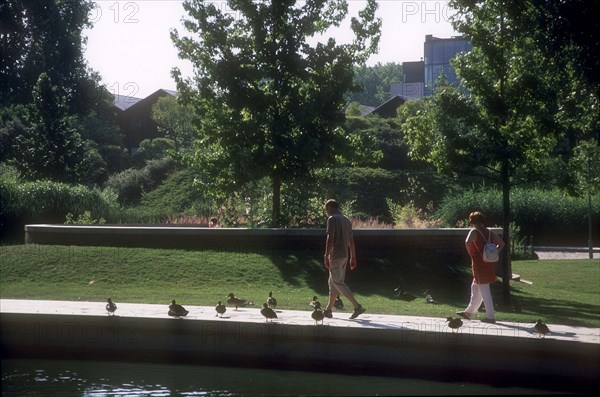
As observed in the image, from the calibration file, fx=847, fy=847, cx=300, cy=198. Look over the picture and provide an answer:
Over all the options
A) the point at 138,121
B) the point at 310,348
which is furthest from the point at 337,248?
the point at 138,121

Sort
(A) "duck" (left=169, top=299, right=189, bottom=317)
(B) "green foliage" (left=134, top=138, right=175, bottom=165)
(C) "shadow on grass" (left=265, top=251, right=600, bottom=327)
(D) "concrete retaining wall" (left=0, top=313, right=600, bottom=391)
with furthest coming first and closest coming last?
1. (B) "green foliage" (left=134, top=138, right=175, bottom=165)
2. (C) "shadow on grass" (left=265, top=251, right=600, bottom=327)
3. (A) "duck" (left=169, top=299, right=189, bottom=317)
4. (D) "concrete retaining wall" (left=0, top=313, right=600, bottom=391)

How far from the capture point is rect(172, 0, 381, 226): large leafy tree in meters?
22.3

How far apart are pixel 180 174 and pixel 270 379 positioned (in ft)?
107

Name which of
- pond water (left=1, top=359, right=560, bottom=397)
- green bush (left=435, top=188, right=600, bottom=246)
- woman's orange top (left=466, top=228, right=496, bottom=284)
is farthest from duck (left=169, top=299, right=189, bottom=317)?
green bush (left=435, top=188, right=600, bottom=246)

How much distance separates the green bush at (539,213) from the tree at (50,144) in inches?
688

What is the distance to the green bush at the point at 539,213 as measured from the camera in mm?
38656

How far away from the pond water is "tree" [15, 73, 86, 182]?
95.0 feet

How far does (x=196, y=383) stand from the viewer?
10922 millimetres

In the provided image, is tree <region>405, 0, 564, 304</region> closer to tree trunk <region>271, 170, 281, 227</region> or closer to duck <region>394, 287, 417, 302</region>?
duck <region>394, 287, 417, 302</region>

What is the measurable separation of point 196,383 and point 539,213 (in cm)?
3098

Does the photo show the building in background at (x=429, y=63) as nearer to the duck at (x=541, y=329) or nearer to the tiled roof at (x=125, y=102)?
the tiled roof at (x=125, y=102)

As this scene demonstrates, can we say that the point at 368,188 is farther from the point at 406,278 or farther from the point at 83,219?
the point at 406,278

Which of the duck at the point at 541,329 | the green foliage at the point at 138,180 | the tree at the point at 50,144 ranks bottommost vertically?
the duck at the point at 541,329


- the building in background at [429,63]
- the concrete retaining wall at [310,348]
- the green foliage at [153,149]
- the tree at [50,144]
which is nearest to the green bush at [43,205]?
the tree at [50,144]
